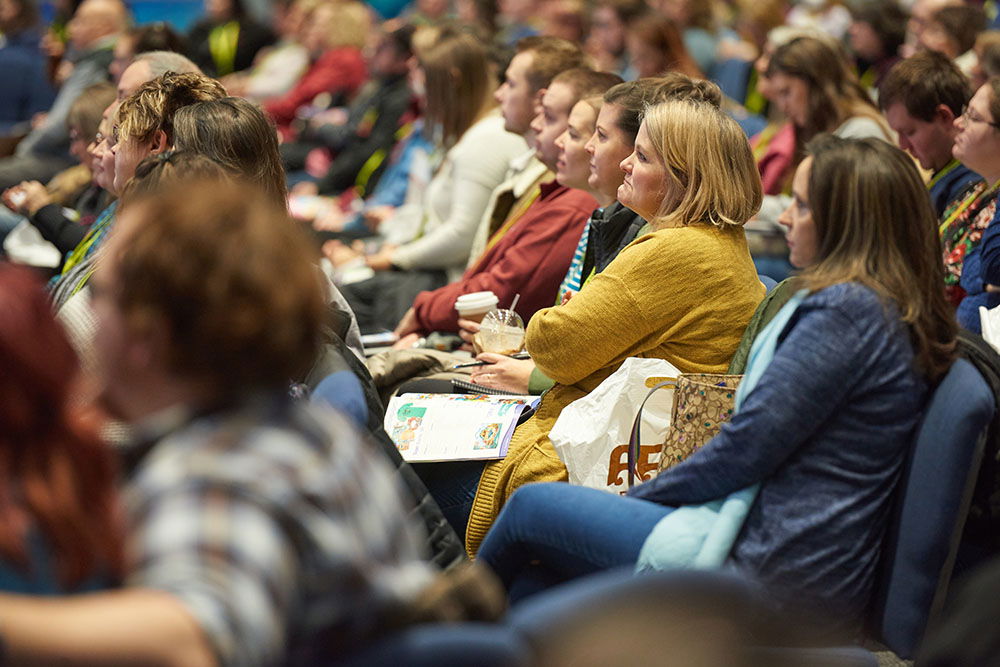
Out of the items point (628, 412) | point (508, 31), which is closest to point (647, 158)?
point (628, 412)

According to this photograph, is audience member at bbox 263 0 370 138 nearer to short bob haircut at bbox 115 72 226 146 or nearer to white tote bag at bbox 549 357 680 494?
short bob haircut at bbox 115 72 226 146

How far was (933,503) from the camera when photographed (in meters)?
2.17

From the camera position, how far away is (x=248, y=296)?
1.35 meters

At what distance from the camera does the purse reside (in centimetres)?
255

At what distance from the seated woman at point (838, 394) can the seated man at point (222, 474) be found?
3.05 feet

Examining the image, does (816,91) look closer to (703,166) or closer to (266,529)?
(703,166)

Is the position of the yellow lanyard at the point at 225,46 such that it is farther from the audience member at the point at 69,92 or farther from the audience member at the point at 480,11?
the audience member at the point at 480,11

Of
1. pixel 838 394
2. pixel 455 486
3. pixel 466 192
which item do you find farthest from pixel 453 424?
pixel 466 192

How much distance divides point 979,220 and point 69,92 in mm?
4825

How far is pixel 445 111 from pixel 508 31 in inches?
146

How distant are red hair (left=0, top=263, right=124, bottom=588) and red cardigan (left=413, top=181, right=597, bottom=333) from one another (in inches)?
103

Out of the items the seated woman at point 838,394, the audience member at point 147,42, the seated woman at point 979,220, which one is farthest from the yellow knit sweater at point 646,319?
the audience member at point 147,42

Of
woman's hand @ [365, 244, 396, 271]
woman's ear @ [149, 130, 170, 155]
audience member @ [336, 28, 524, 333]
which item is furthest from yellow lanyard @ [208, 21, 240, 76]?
woman's ear @ [149, 130, 170, 155]

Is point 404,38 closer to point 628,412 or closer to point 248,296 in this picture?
point 628,412
